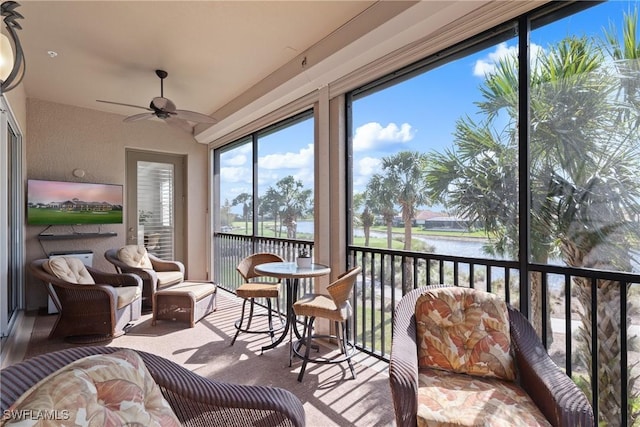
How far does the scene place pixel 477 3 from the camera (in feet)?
6.73

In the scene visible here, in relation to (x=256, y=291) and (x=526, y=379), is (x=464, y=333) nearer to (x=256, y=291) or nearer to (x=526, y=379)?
(x=526, y=379)

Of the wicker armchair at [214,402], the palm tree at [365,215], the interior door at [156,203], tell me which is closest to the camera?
the wicker armchair at [214,402]

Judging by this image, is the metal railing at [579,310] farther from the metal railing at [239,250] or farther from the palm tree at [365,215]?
the metal railing at [239,250]

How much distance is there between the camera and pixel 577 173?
189 centimetres

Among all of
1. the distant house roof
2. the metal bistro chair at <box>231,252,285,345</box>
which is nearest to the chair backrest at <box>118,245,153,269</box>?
the metal bistro chair at <box>231,252,285,345</box>

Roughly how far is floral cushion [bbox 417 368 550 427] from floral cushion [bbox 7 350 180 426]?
1.06 meters

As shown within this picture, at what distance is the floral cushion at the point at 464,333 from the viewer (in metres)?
1.69

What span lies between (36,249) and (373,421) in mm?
5038

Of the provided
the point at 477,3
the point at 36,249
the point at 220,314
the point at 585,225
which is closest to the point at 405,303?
the point at 585,225

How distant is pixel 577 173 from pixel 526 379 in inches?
47.8

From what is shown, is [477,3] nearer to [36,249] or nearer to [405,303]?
[405,303]

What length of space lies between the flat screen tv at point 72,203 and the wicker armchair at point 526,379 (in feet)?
16.1

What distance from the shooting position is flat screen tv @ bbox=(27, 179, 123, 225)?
4.36m

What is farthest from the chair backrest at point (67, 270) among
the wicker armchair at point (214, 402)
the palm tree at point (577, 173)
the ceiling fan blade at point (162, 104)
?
the palm tree at point (577, 173)
